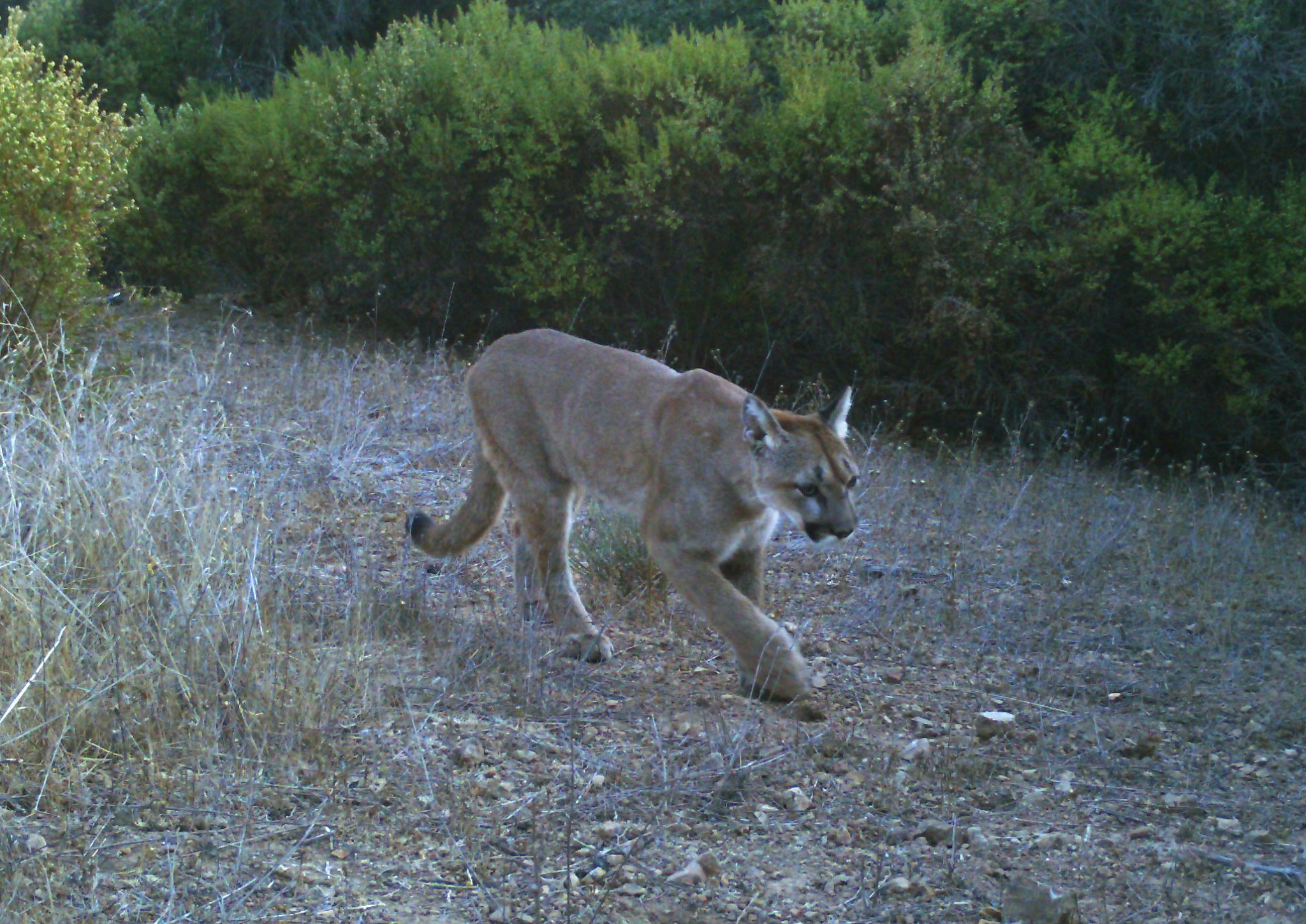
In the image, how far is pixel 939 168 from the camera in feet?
38.4

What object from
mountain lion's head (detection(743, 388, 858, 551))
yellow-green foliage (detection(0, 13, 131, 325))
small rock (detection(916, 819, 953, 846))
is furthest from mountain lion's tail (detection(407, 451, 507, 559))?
yellow-green foliage (detection(0, 13, 131, 325))

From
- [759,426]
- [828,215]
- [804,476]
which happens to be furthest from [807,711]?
[828,215]

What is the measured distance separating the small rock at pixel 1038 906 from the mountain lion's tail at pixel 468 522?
3.49 m

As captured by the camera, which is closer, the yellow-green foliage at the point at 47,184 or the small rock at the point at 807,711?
Answer: the small rock at the point at 807,711

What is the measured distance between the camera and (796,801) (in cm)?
469

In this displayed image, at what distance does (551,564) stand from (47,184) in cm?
506

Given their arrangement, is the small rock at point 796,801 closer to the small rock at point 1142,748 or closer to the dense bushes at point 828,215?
the small rock at point 1142,748

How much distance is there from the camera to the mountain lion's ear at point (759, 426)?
5.55 m

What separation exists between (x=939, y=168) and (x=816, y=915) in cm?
892

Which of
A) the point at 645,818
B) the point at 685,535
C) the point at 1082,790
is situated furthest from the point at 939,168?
the point at 645,818

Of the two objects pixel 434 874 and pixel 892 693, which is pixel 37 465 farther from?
pixel 892 693

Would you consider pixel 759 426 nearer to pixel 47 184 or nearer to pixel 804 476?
pixel 804 476

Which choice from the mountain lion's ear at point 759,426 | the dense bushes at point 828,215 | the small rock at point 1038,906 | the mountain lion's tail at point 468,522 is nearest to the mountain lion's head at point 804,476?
the mountain lion's ear at point 759,426

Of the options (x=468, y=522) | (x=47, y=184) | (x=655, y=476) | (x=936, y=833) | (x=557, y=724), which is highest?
(x=47, y=184)
